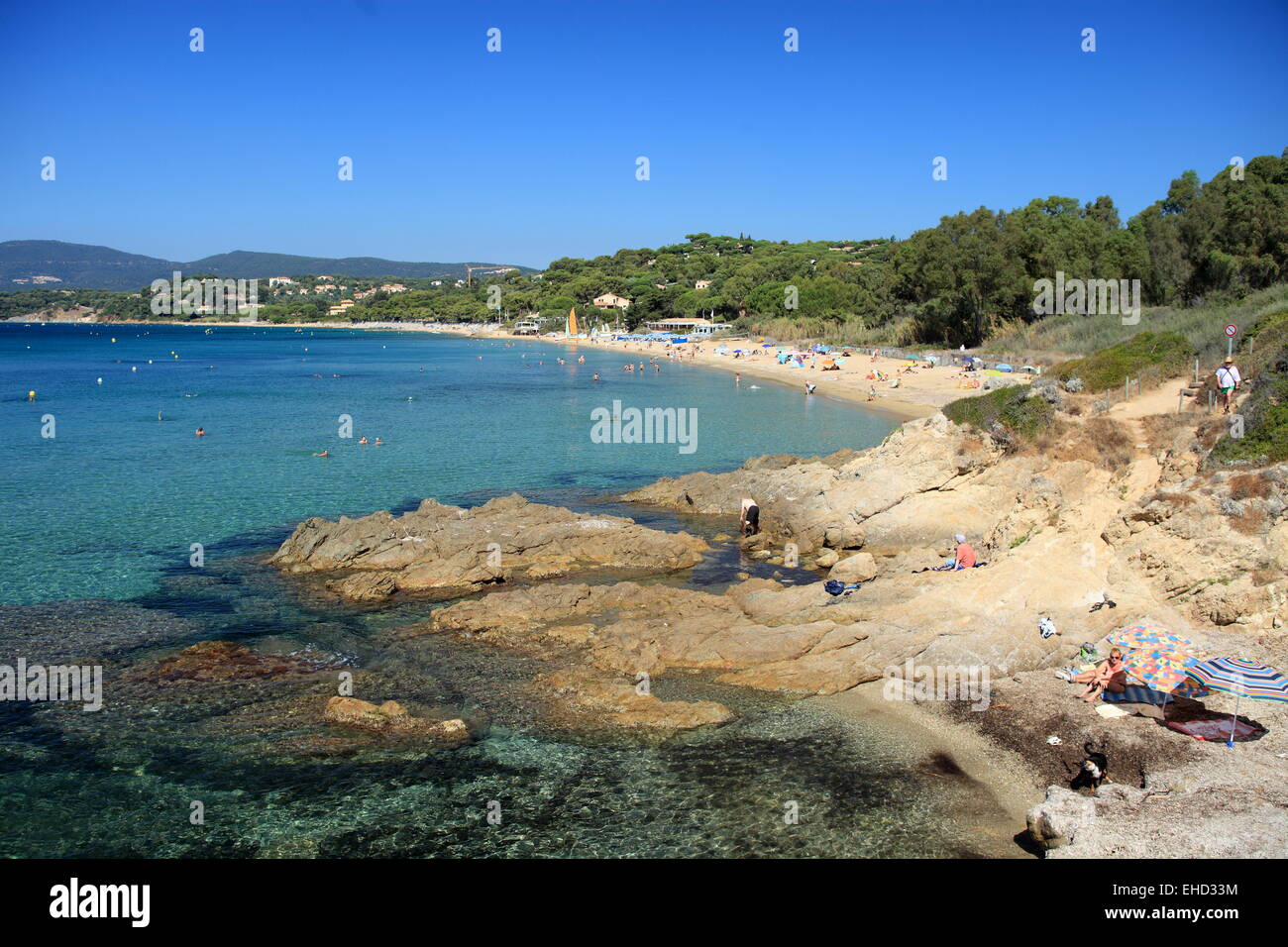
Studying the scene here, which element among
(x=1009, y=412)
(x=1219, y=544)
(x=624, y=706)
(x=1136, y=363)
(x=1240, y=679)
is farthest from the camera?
(x=1009, y=412)

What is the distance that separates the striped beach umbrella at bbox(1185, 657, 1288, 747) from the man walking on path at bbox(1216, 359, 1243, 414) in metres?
9.19

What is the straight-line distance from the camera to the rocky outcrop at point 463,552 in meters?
19.0

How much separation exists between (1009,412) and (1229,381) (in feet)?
17.1

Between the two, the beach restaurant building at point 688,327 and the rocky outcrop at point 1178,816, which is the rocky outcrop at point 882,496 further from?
the beach restaurant building at point 688,327

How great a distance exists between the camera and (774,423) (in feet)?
145

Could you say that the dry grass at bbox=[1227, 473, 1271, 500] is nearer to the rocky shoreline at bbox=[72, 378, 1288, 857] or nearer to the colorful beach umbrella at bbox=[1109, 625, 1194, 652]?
the rocky shoreline at bbox=[72, 378, 1288, 857]

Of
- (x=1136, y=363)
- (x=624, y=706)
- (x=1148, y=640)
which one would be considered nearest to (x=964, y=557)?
(x=1148, y=640)

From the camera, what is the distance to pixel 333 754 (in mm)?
11719

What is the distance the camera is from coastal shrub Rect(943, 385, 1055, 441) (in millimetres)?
21828

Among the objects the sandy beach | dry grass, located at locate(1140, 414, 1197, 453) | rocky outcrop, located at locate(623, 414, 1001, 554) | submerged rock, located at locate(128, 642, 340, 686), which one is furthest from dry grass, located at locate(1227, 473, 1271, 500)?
the sandy beach

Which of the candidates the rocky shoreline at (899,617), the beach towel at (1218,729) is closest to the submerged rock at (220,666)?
the rocky shoreline at (899,617)

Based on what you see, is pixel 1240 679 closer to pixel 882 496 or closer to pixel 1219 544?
pixel 1219 544

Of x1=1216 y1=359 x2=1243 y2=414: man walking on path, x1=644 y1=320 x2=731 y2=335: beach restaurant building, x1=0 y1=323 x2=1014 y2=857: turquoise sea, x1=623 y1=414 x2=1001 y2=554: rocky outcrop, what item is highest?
x1=644 y1=320 x2=731 y2=335: beach restaurant building

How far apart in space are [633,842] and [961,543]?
35.1 feet
